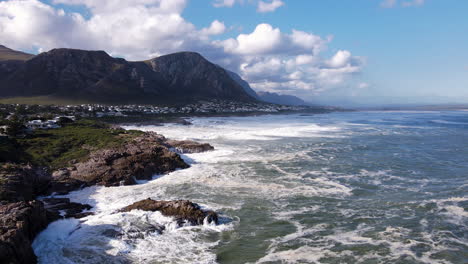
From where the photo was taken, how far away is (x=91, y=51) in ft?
594

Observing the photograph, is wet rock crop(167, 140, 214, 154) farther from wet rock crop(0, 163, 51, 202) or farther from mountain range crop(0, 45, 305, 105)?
mountain range crop(0, 45, 305, 105)

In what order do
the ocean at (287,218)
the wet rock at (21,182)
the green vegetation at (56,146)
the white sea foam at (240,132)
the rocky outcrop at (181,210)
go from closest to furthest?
1. the ocean at (287,218)
2. the rocky outcrop at (181,210)
3. the wet rock at (21,182)
4. the green vegetation at (56,146)
5. the white sea foam at (240,132)

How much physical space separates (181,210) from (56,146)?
72.7ft

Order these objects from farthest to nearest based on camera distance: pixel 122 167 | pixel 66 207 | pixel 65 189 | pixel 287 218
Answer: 1. pixel 122 167
2. pixel 65 189
3. pixel 66 207
4. pixel 287 218

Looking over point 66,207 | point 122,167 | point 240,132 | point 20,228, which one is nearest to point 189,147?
point 122,167

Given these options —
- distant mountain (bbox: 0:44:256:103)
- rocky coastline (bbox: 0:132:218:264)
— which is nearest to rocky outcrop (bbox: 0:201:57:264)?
rocky coastline (bbox: 0:132:218:264)

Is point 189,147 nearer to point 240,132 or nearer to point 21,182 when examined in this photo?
point 21,182

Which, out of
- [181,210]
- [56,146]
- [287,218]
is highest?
[56,146]

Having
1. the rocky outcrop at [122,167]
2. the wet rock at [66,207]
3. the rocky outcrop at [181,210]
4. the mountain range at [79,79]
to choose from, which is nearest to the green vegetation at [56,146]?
the rocky outcrop at [122,167]

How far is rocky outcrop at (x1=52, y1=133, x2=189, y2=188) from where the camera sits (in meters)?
22.2

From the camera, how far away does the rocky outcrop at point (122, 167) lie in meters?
22.2

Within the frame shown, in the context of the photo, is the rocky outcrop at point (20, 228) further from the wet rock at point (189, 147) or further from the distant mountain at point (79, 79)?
the distant mountain at point (79, 79)

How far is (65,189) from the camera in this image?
2067cm

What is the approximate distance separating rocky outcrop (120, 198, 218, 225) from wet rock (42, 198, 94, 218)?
2.30m
